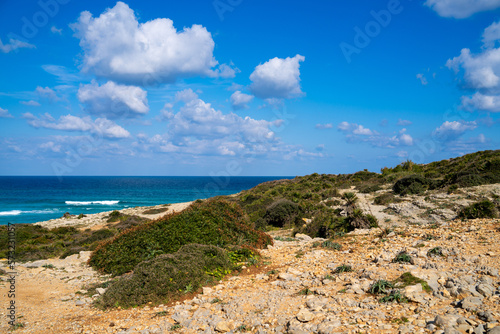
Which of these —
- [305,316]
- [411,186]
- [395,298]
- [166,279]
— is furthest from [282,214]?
[305,316]

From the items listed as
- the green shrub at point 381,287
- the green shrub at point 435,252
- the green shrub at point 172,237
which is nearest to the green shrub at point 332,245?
the green shrub at point 172,237

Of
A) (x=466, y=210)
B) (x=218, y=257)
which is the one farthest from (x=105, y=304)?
(x=466, y=210)

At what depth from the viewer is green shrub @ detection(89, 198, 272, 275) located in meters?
10.5

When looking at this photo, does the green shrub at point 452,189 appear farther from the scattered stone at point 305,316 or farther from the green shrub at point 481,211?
the scattered stone at point 305,316

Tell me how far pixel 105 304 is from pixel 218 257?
327cm

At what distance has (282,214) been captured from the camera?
20125 mm

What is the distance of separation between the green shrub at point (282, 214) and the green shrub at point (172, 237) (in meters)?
7.15

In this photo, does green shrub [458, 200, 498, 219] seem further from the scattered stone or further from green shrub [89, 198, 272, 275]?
the scattered stone

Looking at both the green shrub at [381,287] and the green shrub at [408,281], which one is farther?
the green shrub at [381,287]

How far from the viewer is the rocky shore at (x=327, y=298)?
504cm

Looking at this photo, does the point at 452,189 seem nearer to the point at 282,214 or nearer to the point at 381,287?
the point at 282,214

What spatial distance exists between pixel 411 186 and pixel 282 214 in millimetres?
10256

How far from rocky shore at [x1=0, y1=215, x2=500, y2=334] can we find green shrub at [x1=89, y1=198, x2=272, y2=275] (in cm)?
95

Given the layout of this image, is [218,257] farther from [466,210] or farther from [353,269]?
[466,210]
